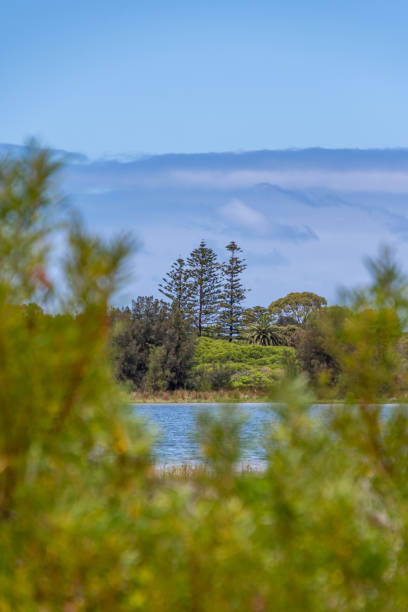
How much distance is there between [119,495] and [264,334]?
51.6 meters

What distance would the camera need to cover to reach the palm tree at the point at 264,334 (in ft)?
174

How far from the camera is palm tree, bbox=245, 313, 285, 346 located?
52938 millimetres

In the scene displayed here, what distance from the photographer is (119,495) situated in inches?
67.3

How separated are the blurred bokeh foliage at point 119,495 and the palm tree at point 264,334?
51.0 meters

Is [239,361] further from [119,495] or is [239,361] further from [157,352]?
[119,495]

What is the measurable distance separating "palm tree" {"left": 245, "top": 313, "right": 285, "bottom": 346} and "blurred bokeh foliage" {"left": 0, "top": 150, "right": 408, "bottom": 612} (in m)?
51.0

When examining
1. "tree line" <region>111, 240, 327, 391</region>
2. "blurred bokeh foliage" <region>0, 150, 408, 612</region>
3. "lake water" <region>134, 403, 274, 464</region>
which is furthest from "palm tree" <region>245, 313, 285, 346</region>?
"blurred bokeh foliage" <region>0, 150, 408, 612</region>

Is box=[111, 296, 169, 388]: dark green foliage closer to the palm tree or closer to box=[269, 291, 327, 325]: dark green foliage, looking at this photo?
the palm tree

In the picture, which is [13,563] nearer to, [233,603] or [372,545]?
[233,603]

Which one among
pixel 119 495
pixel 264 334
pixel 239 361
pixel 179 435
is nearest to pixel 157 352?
pixel 239 361

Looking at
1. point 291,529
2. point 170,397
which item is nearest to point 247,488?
point 291,529

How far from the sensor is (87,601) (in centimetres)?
135

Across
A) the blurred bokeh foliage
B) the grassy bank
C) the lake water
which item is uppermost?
the blurred bokeh foliage

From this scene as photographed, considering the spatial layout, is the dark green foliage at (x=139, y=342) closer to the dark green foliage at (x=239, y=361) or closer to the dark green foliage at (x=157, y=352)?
the dark green foliage at (x=157, y=352)
